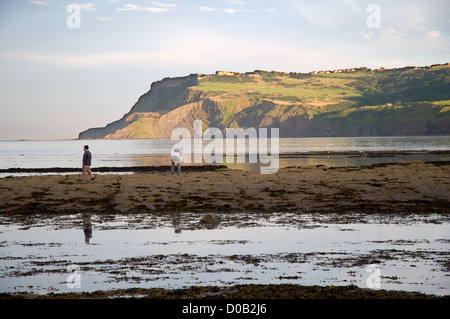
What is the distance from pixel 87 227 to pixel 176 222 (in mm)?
3842

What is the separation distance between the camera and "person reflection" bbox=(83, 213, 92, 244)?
63.1 feet

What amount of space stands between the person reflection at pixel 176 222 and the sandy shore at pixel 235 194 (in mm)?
1730

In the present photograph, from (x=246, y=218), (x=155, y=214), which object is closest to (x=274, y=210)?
(x=246, y=218)

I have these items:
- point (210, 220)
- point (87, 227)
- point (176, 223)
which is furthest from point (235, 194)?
point (87, 227)

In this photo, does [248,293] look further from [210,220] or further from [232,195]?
[232,195]

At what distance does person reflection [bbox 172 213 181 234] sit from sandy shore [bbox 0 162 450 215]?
1730mm

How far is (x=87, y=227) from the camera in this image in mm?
21906

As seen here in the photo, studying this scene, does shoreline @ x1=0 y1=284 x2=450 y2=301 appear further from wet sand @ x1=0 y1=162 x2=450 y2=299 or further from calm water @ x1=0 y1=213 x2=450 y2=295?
wet sand @ x1=0 y1=162 x2=450 y2=299

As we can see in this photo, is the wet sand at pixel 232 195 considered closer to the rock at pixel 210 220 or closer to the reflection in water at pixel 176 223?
the reflection in water at pixel 176 223

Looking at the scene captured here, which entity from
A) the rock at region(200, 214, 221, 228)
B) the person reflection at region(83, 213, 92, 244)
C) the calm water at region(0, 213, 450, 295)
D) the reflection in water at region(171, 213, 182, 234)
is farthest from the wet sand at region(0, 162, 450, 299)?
the calm water at region(0, 213, 450, 295)

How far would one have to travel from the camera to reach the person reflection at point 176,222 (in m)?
20.8

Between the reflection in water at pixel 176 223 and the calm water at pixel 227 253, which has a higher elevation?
the calm water at pixel 227 253

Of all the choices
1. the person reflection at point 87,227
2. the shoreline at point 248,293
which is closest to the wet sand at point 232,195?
the person reflection at point 87,227
